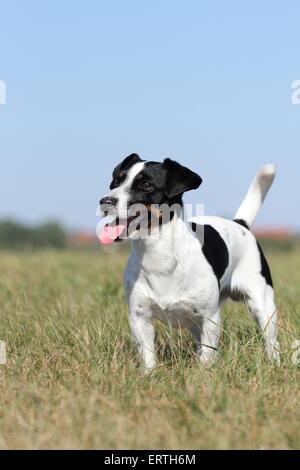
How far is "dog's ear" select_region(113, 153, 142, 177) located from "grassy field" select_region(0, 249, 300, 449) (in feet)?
3.87

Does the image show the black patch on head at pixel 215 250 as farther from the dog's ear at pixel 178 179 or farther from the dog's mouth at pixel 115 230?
the dog's mouth at pixel 115 230

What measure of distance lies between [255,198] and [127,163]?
58.3 inches

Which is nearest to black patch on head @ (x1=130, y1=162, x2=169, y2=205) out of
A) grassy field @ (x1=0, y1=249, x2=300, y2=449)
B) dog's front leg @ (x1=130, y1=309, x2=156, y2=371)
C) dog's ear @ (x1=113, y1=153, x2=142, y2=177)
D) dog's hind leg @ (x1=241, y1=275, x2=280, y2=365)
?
dog's ear @ (x1=113, y1=153, x2=142, y2=177)

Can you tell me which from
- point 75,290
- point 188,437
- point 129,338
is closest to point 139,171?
point 129,338

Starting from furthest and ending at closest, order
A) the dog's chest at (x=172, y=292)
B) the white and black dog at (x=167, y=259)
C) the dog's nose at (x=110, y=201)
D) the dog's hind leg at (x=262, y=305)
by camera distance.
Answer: the dog's hind leg at (x=262, y=305) < the dog's chest at (x=172, y=292) < the white and black dog at (x=167, y=259) < the dog's nose at (x=110, y=201)

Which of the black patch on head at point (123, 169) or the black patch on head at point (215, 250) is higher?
the black patch on head at point (123, 169)

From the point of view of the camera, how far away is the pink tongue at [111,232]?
477 centimetres

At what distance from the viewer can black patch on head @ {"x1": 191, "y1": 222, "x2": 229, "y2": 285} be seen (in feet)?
17.2

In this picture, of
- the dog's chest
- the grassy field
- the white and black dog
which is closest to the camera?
the grassy field

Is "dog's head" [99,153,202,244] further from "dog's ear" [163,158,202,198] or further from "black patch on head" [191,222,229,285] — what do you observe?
"black patch on head" [191,222,229,285]

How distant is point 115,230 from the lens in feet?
15.7

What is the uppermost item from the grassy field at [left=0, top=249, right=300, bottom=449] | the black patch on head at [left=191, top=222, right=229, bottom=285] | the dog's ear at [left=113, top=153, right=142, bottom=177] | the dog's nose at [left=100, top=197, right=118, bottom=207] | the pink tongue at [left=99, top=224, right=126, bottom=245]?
the dog's ear at [left=113, top=153, right=142, bottom=177]

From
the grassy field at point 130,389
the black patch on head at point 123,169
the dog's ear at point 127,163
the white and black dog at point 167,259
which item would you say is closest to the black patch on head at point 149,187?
the white and black dog at point 167,259
